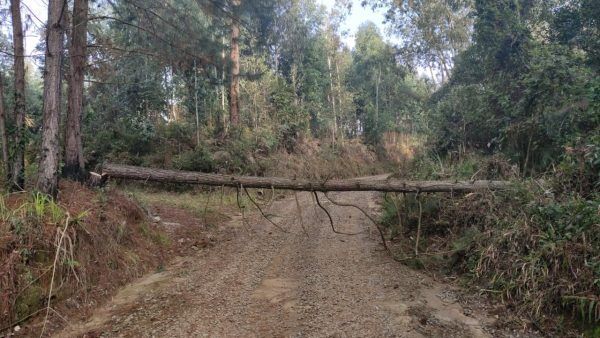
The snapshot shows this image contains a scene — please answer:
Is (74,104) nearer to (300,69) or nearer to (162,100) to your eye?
(162,100)

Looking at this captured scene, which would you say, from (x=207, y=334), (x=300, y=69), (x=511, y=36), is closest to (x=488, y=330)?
(x=207, y=334)

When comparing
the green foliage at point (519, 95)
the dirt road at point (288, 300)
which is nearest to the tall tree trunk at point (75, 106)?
the dirt road at point (288, 300)

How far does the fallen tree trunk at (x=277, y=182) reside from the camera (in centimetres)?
601

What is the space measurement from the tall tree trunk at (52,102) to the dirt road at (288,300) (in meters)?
2.23

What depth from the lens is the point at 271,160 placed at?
1566cm

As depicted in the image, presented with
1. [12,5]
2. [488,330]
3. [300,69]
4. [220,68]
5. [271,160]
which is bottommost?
[488,330]

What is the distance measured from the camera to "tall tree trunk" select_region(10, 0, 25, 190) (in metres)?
6.09

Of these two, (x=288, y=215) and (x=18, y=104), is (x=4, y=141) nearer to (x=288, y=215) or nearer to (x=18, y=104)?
(x=18, y=104)

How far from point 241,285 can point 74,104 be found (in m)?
6.40

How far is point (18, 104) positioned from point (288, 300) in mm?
5812

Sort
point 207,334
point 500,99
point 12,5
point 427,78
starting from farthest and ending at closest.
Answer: point 427,78, point 500,99, point 12,5, point 207,334

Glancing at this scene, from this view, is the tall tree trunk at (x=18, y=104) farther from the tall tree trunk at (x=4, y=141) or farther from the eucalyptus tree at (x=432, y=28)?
the eucalyptus tree at (x=432, y=28)

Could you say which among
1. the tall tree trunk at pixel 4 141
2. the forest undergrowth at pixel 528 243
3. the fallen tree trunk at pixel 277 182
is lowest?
the forest undergrowth at pixel 528 243

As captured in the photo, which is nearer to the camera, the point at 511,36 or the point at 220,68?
the point at 220,68
